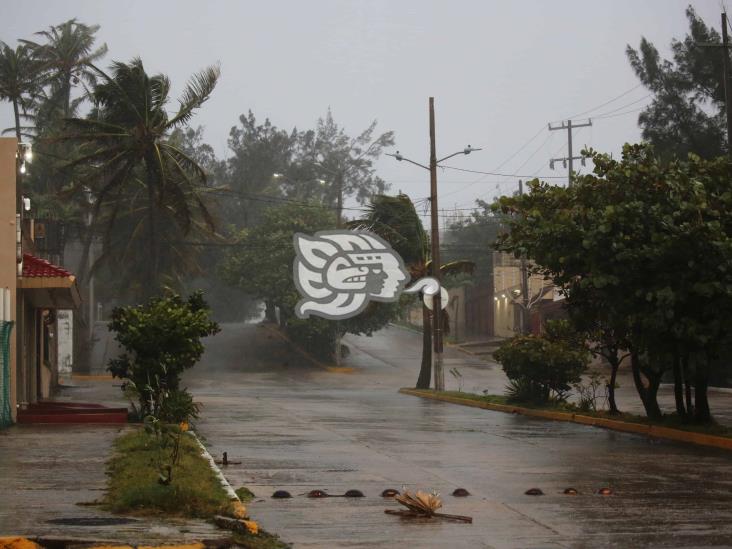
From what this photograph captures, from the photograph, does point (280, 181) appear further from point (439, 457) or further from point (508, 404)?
point (439, 457)

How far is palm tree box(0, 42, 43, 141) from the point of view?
6291 centimetres

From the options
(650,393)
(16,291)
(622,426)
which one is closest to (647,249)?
(650,393)

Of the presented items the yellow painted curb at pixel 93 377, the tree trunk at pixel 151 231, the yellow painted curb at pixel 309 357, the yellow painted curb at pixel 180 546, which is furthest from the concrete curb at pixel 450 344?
the yellow painted curb at pixel 180 546

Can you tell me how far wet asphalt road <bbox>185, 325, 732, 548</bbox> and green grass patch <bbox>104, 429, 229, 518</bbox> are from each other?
0.53 m

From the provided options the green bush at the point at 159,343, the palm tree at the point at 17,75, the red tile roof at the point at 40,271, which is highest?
the palm tree at the point at 17,75

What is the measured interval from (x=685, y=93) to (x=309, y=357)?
30.9 m

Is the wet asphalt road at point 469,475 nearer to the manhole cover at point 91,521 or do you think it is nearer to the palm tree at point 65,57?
the manhole cover at point 91,521

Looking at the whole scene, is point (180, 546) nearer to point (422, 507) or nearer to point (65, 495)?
point (422, 507)

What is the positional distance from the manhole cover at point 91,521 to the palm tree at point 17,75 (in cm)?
5686

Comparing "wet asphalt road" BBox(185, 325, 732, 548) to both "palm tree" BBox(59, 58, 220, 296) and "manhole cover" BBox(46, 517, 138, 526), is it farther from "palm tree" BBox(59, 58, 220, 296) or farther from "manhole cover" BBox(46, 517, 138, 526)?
"palm tree" BBox(59, 58, 220, 296)

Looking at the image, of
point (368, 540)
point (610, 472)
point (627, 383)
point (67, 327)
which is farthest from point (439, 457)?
point (67, 327)

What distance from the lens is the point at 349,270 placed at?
1774 inches

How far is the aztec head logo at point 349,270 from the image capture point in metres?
44.0

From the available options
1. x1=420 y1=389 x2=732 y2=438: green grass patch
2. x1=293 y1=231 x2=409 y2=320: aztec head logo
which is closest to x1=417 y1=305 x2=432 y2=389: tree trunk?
x1=293 y1=231 x2=409 y2=320: aztec head logo
